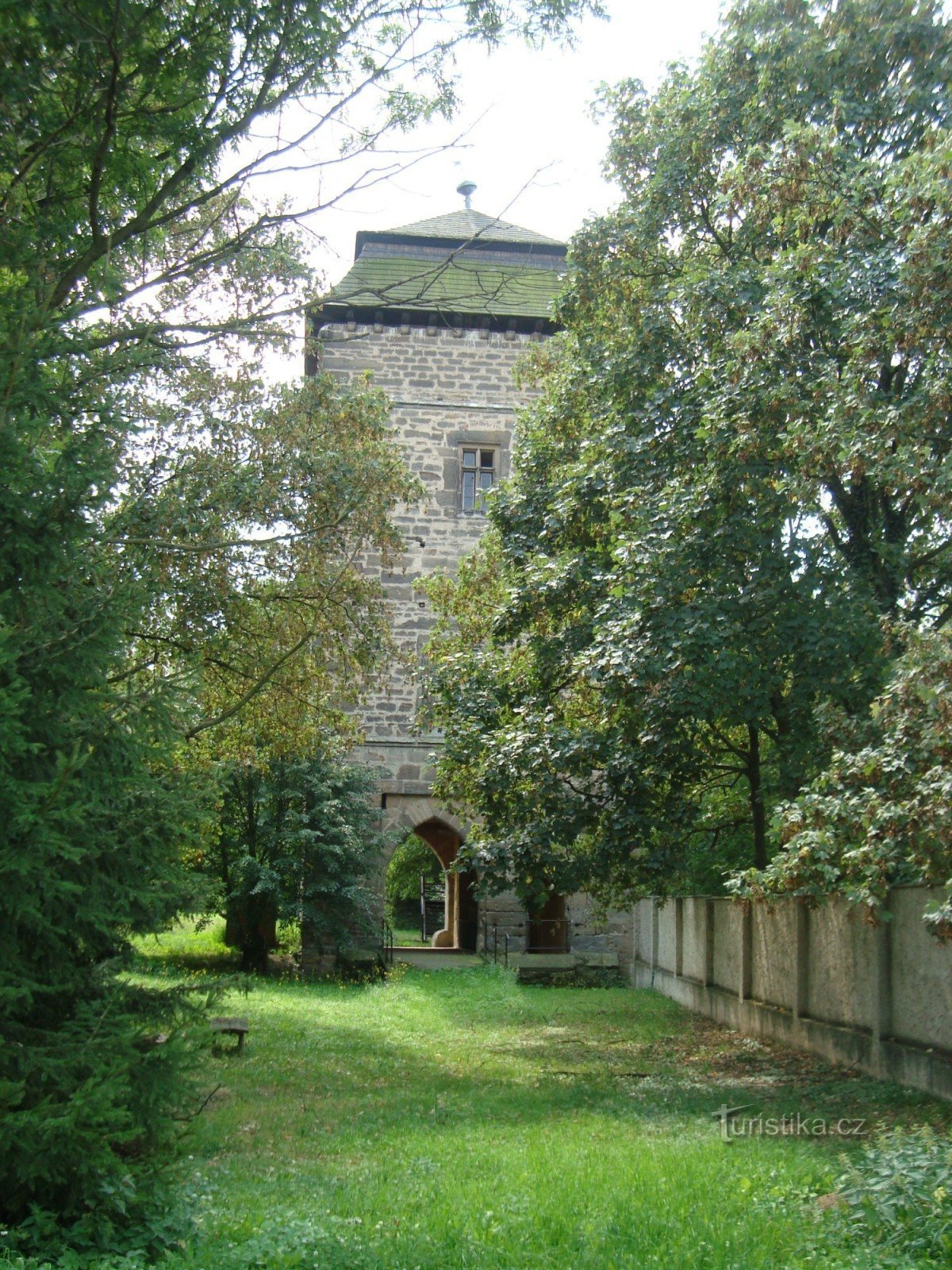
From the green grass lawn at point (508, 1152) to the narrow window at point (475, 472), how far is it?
417 inches

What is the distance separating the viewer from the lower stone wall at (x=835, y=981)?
26.4 feet

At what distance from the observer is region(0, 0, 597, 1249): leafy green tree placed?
192 inches

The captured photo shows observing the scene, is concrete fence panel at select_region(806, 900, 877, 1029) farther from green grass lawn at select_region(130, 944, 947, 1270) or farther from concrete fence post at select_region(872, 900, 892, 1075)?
green grass lawn at select_region(130, 944, 947, 1270)

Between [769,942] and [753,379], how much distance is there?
5.70 metres

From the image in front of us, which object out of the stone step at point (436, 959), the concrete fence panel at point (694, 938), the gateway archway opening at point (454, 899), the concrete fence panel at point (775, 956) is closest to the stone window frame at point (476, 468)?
the gateway archway opening at point (454, 899)

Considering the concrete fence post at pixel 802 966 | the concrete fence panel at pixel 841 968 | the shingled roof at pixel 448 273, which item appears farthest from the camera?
the shingled roof at pixel 448 273

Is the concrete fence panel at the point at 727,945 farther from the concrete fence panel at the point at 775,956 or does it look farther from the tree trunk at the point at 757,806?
the tree trunk at the point at 757,806

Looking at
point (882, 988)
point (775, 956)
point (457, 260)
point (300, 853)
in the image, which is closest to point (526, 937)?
point (300, 853)

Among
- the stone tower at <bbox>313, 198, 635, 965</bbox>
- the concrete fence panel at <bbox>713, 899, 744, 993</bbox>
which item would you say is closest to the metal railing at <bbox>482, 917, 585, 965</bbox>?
the stone tower at <bbox>313, 198, 635, 965</bbox>

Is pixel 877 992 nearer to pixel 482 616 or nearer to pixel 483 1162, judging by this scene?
pixel 483 1162

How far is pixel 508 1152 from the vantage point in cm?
696

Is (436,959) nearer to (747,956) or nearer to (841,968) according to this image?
(747,956)

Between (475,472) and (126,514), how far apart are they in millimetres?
13250

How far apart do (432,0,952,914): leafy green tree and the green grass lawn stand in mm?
2186
